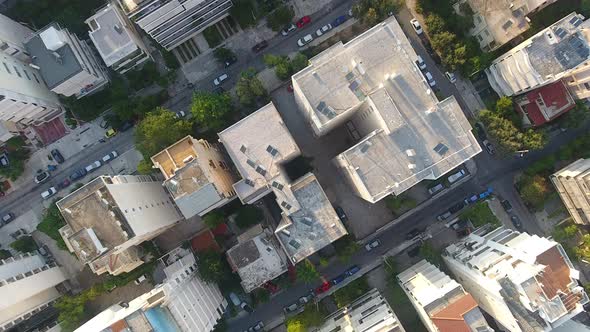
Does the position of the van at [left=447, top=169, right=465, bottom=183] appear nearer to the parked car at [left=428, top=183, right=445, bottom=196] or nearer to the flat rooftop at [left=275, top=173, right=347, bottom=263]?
the parked car at [left=428, top=183, right=445, bottom=196]

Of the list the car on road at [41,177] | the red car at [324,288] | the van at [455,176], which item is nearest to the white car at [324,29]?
the van at [455,176]

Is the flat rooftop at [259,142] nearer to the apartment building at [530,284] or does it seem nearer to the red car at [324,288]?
the red car at [324,288]

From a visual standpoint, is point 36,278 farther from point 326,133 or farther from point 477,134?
point 477,134

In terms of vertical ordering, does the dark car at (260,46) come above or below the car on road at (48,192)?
above

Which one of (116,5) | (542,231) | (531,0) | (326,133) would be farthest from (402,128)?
(116,5)

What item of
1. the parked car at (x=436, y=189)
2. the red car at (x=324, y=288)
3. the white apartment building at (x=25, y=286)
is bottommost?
the red car at (x=324, y=288)

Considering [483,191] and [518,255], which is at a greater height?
[483,191]
